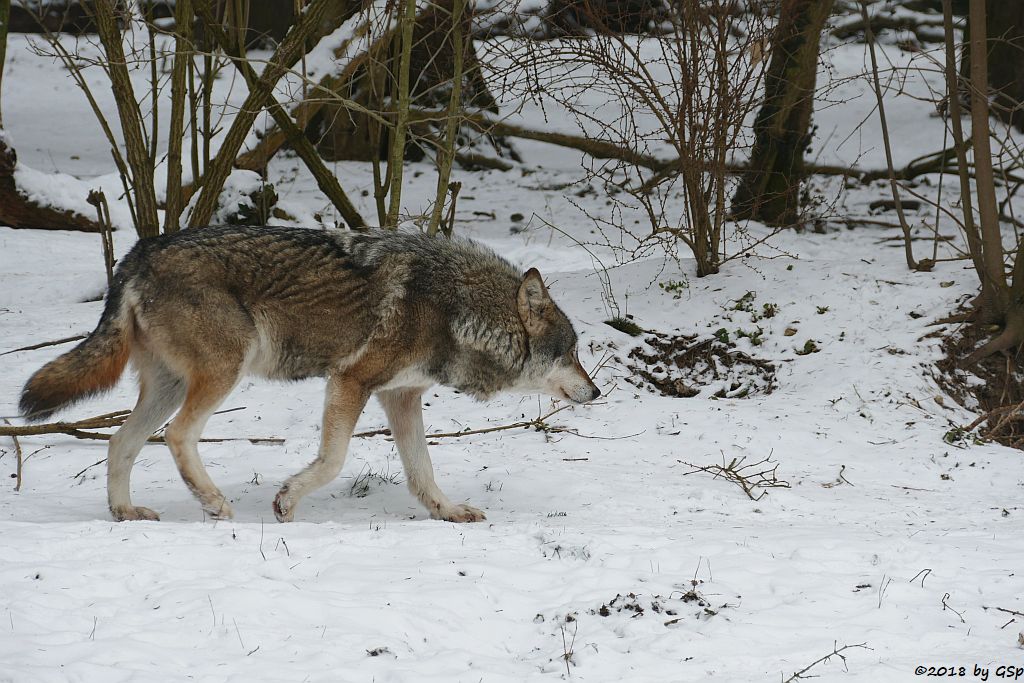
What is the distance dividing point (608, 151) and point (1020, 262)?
17.5ft

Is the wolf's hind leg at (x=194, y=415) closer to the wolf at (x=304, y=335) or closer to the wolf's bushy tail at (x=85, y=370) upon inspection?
the wolf at (x=304, y=335)

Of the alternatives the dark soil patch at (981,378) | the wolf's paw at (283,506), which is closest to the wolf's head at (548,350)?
the wolf's paw at (283,506)

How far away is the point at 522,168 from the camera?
57.2 feet

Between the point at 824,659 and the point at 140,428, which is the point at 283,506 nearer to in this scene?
the point at 140,428

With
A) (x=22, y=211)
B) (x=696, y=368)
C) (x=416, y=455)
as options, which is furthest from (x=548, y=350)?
(x=22, y=211)

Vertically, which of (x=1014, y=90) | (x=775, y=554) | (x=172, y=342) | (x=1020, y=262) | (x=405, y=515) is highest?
(x=1014, y=90)

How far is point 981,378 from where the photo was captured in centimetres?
895

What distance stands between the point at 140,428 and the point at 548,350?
2.49 m

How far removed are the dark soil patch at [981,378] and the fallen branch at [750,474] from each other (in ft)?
7.82

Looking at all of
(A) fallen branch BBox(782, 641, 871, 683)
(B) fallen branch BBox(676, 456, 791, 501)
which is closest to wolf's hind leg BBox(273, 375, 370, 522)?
(B) fallen branch BBox(676, 456, 791, 501)

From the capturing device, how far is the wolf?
17.7 feet

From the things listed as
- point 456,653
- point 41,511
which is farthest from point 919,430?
point 41,511

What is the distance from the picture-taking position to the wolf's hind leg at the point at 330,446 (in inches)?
218

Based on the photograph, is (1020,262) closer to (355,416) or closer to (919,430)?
(919,430)
